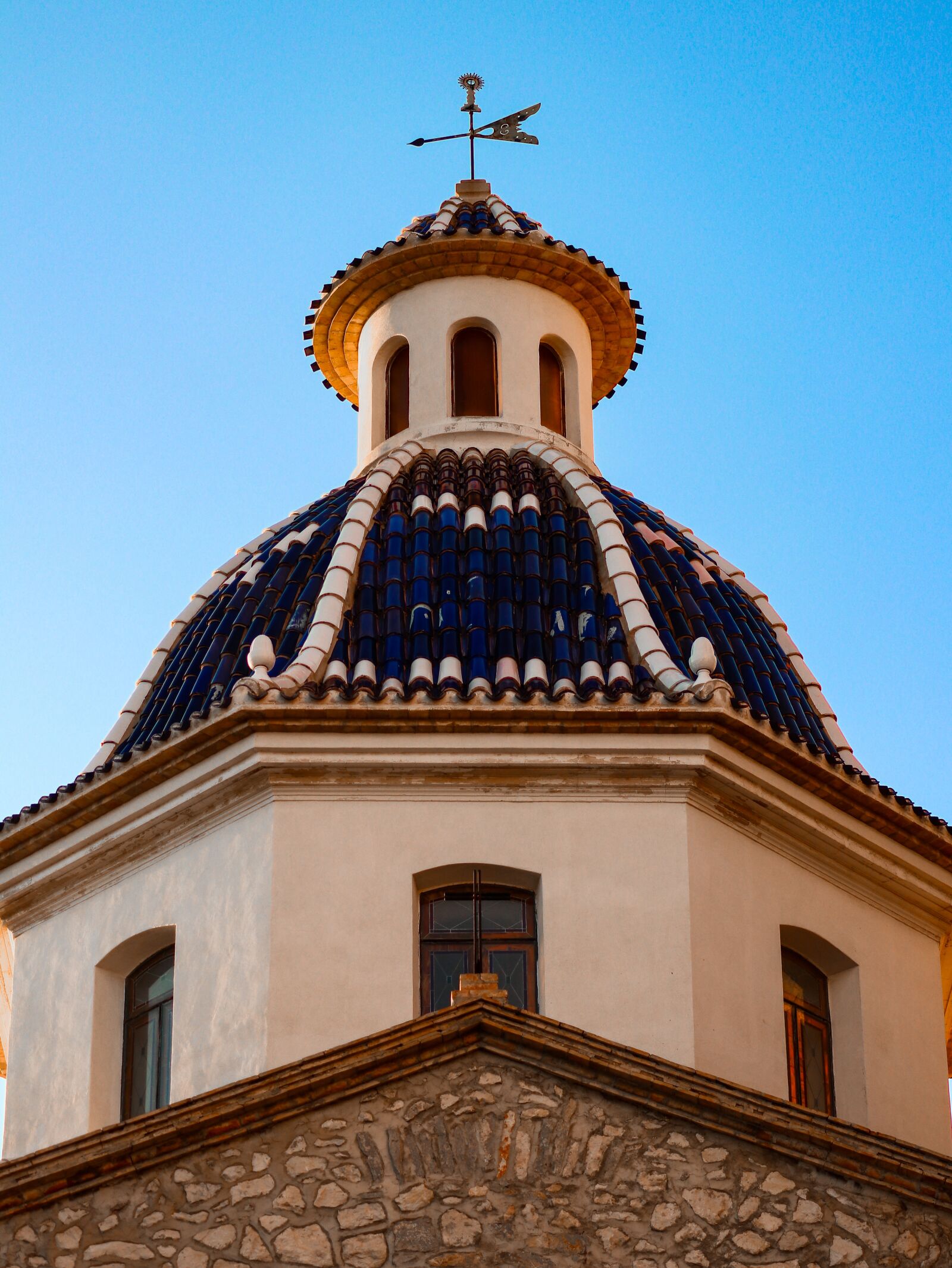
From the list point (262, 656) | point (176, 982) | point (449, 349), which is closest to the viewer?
point (176, 982)

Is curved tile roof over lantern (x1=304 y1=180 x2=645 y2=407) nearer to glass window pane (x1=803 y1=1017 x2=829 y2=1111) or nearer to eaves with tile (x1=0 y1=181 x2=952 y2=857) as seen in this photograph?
eaves with tile (x1=0 y1=181 x2=952 y2=857)

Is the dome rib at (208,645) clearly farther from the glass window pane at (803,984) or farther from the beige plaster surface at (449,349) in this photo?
the glass window pane at (803,984)

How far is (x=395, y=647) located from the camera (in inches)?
638

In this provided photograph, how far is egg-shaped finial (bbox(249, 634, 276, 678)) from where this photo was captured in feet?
51.1

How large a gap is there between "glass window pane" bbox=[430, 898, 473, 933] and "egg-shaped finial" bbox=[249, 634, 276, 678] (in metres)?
2.05

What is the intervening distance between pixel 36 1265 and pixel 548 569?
27.1ft

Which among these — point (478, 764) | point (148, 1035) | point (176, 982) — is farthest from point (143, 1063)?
point (478, 764)

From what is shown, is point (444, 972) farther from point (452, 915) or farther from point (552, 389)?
point (552, 389)

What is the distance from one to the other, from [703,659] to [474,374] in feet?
18.9

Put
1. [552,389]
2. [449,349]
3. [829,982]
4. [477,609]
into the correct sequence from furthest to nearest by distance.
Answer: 1. [552,389]
2. [449,349]
3. [477,609]
4. [829,982]

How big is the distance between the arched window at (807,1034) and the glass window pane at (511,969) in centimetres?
199

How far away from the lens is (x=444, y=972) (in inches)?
594

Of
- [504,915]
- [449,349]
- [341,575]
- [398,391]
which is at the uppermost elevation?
[449,349]

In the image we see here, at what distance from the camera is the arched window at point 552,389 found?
20.7 metres
